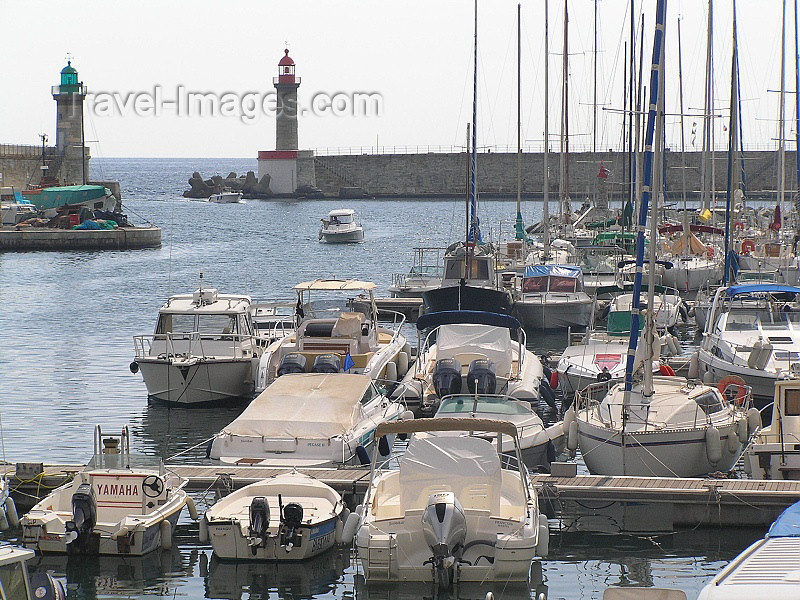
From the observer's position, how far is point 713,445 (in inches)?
621

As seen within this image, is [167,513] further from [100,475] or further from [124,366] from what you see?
[124,366]

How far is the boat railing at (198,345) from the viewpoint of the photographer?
22.3 meters

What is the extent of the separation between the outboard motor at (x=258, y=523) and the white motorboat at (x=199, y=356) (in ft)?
29.0

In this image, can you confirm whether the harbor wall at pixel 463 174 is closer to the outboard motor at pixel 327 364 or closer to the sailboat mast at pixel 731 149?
the sailboat mast at pixel 731 149

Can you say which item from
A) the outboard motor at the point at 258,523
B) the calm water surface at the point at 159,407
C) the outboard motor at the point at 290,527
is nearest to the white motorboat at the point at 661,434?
the calm water surface at the point at 159,407

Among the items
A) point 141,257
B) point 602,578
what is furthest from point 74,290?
point 602,578

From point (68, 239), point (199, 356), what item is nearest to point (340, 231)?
point (68, 239)

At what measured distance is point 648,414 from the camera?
16078mm

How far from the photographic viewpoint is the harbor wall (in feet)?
354

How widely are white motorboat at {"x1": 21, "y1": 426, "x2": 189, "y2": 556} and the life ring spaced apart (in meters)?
8.62

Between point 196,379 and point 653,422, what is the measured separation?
368 inches

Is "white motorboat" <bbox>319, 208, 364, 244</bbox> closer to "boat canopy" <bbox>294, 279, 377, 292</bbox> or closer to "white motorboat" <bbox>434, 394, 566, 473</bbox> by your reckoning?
"boat canopy" <bbox>294, 279, 377, 292</bbox>

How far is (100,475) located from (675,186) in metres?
94.7

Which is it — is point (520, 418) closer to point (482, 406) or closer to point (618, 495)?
point (482, 406)
